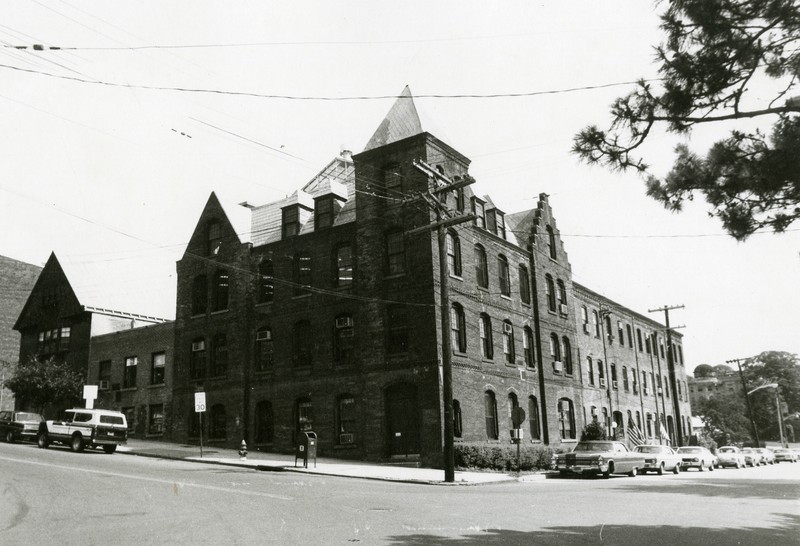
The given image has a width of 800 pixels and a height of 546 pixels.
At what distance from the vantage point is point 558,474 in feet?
83.3

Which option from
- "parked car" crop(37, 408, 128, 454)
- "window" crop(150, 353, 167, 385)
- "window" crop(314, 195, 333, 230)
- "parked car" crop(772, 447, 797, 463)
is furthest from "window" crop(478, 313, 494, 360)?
"parked car" crop(772, 447, 797, 463)

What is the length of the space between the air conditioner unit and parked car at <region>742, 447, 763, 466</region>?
28787mm

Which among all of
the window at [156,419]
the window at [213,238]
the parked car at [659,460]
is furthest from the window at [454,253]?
the window at [156,419]

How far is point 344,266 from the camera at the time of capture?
30.1 m

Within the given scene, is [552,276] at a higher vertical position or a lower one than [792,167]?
higher

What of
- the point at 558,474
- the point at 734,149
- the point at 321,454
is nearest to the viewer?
the point at 734,149

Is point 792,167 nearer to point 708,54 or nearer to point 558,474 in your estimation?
point 708,54

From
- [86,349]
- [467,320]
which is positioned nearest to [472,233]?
[467,320]

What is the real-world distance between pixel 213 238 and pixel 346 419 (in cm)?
1365

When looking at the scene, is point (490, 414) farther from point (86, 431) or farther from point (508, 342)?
point (86, 431)

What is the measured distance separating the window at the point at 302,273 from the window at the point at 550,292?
1369cm

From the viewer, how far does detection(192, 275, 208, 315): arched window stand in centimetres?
3534

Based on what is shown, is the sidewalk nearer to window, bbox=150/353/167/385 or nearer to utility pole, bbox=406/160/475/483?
utility pole, bbox=406/160/475/483

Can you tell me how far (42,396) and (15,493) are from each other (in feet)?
88.7
